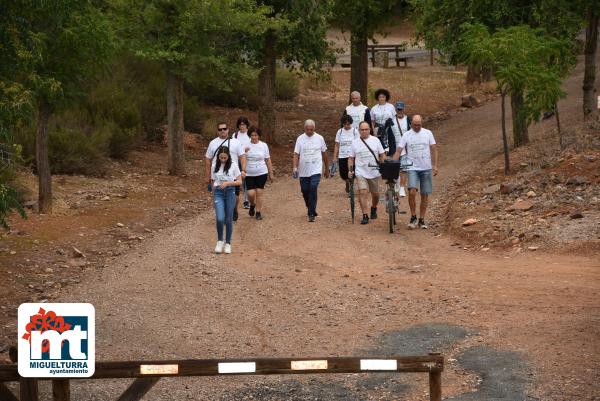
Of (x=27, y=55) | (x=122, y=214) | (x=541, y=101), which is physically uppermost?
(x=27, y=55)

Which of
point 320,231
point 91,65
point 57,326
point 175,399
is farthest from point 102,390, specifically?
point 91,65

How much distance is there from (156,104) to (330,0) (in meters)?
5.26

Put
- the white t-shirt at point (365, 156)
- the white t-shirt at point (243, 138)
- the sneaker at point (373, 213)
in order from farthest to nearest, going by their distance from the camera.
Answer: the sneaker at point (373, 213) → the white t-shirt at point (243, 138) → the white t-shirt at point (365, 156)

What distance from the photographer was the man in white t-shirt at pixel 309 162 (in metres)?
20.1

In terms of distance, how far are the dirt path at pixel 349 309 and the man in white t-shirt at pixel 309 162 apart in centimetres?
64

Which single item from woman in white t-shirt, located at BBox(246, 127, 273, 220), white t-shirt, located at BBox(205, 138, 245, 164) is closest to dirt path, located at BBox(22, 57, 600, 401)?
woman in white t-shirt, located at BBox(246, 127, 273, 220)

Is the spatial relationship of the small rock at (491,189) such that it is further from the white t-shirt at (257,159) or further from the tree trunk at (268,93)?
the tree trunk at (268,93)

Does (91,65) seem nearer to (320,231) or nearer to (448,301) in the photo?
(320,231)

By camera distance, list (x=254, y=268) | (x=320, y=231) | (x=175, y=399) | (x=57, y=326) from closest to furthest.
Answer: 1. (x=57, y=326)
2. (x=175, y=399)
3. (x=254, y=268)
4. (x=320, y=231)

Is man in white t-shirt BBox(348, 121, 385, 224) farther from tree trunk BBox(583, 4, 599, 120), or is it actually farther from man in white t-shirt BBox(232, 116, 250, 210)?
tree trunk BBox(583, 4, 599, 120)

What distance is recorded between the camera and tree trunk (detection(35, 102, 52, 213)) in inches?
821

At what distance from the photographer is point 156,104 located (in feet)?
105

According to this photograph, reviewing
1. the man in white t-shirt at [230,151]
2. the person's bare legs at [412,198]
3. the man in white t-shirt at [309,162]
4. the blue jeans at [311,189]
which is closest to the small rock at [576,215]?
the person's bare legs at [412,198]

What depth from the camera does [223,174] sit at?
1766 centimetres
